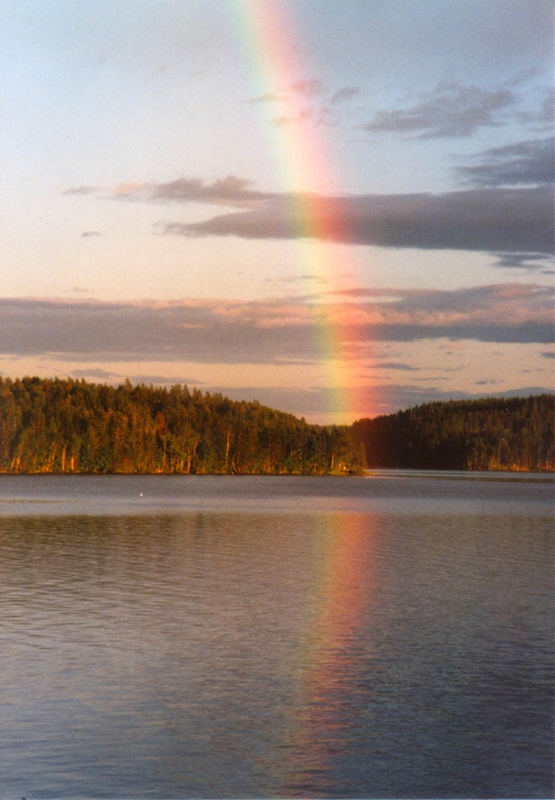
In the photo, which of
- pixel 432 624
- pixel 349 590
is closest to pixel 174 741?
pixel 432 624

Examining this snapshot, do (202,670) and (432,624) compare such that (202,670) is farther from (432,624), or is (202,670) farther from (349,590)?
(349,590)

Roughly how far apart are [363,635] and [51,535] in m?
44.7

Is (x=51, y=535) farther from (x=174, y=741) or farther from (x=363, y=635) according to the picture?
(x=174, y=741)

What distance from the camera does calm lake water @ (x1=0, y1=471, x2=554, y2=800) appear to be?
753 inches

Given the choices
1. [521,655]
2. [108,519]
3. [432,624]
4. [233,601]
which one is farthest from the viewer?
[108,519]

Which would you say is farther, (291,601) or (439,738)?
(291,601)

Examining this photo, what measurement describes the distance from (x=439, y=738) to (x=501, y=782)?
263cm

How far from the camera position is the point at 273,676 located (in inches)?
1070

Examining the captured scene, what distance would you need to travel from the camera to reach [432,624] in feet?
119

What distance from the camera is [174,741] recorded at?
2091cm

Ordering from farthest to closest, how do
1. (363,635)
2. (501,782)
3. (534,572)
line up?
(534,572), (363,635), (501,782)

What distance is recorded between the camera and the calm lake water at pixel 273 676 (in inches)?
753

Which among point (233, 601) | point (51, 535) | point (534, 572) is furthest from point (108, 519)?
point (233, 601)

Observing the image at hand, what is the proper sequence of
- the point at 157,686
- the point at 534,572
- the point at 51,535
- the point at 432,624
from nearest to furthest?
the point at 157,686
the point at 432,624
the point at 534,572
the point at 51,535
